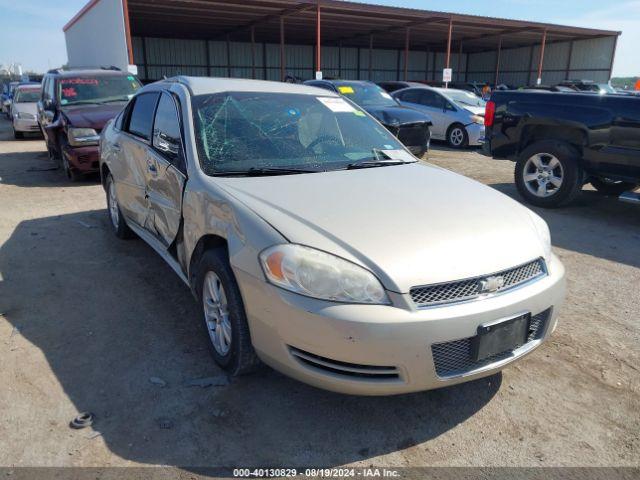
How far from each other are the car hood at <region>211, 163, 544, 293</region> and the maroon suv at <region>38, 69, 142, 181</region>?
5857 millimetres

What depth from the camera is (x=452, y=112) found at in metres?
12.5

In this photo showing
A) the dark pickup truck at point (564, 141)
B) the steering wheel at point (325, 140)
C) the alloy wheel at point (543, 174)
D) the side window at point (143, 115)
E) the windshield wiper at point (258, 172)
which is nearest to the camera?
the windshield wiper at point (258, 172)

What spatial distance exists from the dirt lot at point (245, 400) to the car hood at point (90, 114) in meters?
4.30

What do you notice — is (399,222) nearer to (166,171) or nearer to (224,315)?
(224,315)

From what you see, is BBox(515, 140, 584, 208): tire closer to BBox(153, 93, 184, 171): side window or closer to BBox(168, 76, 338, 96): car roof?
BBox(168, 76, 338, 96): car roof

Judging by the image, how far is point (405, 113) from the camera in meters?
10.0

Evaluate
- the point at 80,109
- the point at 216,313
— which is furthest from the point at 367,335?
the point at 80,109

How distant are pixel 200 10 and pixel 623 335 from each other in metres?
21.7

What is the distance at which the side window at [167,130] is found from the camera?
338 cm

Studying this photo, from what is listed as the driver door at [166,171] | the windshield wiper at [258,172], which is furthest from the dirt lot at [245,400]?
the windshield wiper at [258,172]

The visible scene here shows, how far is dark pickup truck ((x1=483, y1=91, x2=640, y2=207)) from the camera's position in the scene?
5.68m

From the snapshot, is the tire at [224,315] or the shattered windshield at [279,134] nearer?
the tire at [224,315]

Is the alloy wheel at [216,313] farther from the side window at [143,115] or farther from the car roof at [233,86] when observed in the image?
the side window at [143,115]

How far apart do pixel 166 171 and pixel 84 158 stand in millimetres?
5122
